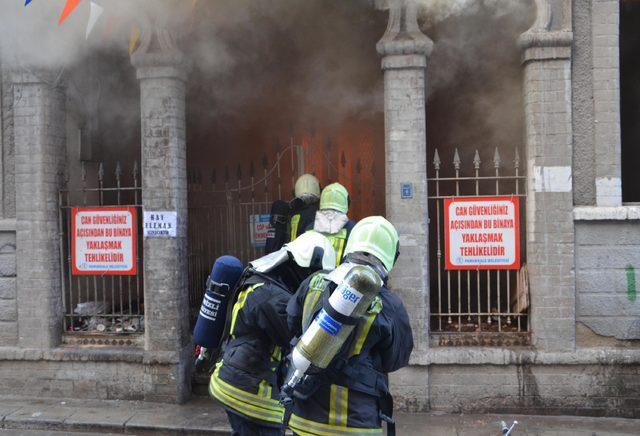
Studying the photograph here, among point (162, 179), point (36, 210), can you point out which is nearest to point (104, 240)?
point (36, 210)

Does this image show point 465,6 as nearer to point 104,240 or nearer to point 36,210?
point 104,240

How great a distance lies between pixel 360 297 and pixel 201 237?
574cm

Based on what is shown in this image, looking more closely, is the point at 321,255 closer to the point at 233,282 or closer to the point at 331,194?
the point at 233,282

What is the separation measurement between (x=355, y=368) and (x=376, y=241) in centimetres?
68

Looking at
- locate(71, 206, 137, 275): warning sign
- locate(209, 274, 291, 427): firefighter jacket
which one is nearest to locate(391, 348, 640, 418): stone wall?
locate(209, 274, 291, 427): firefighter jacket

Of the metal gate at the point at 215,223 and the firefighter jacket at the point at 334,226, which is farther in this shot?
the metal gate at the point at 215,223

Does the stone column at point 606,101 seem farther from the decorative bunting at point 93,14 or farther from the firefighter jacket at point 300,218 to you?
the decorative bunting at point 93,14

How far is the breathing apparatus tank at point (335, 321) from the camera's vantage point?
2887 millimetres

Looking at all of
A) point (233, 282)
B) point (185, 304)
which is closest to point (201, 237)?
point (185, 304)

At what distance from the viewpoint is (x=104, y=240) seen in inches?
281

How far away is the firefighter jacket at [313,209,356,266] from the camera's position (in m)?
6.02

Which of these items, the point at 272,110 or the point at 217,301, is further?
the point at 272,110

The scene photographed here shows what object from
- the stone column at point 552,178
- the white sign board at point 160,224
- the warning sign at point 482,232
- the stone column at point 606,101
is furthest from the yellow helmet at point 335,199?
the stone column at point 606,101

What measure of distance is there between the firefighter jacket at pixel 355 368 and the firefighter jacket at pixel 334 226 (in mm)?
2638
